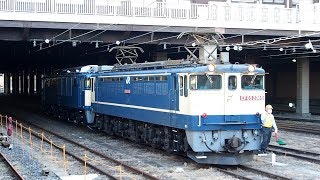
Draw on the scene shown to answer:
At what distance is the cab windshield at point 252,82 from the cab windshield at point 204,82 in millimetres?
771

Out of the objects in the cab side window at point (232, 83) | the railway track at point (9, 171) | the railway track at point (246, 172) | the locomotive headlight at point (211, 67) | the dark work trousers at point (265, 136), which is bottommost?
the railway track at point (9, 171)

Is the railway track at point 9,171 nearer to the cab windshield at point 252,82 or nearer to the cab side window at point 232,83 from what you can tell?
the cab side window at point 232,83

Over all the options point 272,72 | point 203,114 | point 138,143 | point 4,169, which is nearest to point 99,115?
point 138,143

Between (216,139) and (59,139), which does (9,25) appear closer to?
(59,139)

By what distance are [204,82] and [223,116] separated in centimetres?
111

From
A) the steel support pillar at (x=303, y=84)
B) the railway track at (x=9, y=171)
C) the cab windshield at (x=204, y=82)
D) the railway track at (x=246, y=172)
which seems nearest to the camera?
the railway track at (x=246, y=172)

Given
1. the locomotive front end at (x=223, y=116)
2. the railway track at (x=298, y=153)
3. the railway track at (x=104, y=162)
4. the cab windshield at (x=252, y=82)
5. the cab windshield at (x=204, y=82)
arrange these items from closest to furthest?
the railway track at (x=104, y=162) → the locomotive front end at (x=223, y=116) → the cab windshield at (x=204, y=82) → the cab windshield at (x=252, y=82) → the railway track at (x=298, y=153)

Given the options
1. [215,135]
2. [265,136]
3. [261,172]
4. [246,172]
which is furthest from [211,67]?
[261,172]

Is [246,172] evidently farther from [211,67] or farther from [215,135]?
[211,67]

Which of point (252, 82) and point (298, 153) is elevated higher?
point (252, 82)

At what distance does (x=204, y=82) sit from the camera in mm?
14562

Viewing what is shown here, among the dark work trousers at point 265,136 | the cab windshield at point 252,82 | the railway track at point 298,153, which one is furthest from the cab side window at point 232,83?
the railway track at point 298,153

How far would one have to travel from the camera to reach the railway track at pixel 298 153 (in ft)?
53.5

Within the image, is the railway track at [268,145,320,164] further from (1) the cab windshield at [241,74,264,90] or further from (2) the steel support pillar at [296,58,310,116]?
(2) the steel support pillar at [296,58,310,116]
